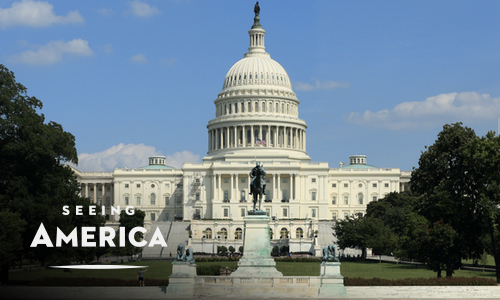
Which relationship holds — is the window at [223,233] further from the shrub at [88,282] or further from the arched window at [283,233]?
the shrub at [88,282]

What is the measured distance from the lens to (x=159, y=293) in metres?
43.9

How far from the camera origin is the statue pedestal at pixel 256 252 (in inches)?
1807

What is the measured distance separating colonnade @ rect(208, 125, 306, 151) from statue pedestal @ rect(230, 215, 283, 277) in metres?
112

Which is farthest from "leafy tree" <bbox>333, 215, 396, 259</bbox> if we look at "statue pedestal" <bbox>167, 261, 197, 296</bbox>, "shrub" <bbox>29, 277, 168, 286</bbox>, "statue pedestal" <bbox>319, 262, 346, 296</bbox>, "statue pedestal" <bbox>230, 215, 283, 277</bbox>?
"statue pedestal" <bbox>167, 261, 197, 296</bbox>

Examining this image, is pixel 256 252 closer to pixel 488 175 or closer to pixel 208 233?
pixel 488 175

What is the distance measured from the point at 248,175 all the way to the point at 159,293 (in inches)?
4280

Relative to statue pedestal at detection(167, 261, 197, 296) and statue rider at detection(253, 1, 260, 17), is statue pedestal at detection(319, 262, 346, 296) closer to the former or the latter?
statue pedestal at detection(167, 261, 197, 296)

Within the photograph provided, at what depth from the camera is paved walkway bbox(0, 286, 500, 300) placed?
44.1m

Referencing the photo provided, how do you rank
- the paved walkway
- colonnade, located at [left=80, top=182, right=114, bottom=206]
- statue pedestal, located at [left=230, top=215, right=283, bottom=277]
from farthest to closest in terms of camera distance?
colonnade, located at [left=80, top=182, right=114, bottom=206] → statue pedestal, located at [left=230, top=215, right=283, bottom=277] → the paved walkway

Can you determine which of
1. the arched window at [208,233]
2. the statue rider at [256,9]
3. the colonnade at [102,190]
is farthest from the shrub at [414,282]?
the colonnade at [102,190]

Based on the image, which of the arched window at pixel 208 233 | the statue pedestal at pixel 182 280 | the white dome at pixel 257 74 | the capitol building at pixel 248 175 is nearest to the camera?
the statue pedestal at pixel 182 280

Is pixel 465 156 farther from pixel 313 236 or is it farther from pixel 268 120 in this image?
pixel 268 120

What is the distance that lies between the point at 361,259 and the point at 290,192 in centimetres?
5353

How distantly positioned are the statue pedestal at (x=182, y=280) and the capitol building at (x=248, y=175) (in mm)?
97787
